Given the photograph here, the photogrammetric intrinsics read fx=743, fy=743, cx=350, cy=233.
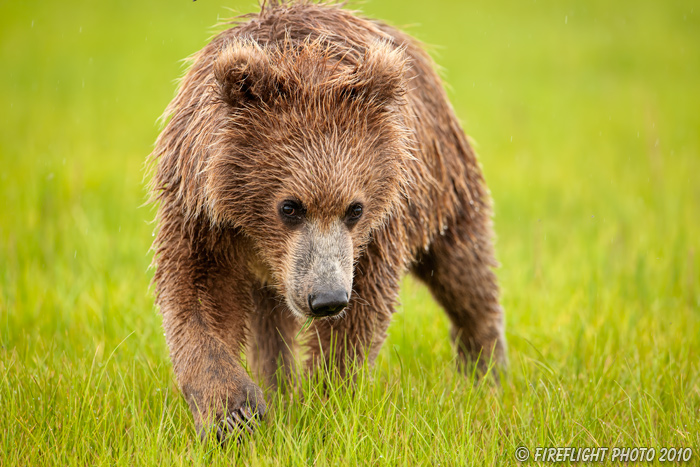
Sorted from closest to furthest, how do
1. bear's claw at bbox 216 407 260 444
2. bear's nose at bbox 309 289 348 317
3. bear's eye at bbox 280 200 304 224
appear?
1. bear's nose at bbox 309 289 348 317
2. bear's claw at bbox 216 407 260 444
3. bear's eye at bbox 280 200 304 224

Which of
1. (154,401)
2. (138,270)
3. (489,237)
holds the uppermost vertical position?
(489,237)

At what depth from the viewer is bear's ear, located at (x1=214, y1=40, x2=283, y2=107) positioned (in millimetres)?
3123

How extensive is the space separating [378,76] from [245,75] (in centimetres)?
60

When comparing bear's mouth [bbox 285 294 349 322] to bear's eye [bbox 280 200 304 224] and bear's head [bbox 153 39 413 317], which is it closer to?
bear's head [bbox 153 39 413 317]

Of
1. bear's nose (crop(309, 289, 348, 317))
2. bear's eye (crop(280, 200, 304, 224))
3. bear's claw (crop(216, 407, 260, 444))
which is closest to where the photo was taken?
bear's nose (crop(309, 289, 348, 317))

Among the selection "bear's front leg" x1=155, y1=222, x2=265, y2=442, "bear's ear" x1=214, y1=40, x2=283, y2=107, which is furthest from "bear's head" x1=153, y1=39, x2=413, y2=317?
"bear's front leg" x1=155, y1=222, x2=265, y2=442

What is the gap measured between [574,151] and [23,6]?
13.6m

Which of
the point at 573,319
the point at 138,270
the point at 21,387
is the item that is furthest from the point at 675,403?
the point at 138,270

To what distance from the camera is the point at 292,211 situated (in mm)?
3275

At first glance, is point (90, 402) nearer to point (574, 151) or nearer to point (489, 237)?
point (489, 237)

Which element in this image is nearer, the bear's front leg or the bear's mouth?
the bear's mouth

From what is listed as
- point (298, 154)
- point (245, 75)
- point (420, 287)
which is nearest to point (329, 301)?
point (298, 154)

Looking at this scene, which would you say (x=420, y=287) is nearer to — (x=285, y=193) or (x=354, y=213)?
(x=354, y=213)

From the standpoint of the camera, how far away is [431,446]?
129 inches
